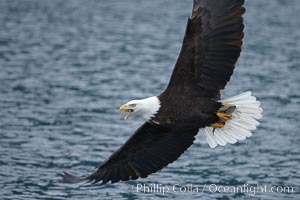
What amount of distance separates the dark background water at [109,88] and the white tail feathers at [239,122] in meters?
0.92

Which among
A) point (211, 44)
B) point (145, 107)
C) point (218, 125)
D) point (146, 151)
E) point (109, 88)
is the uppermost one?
point (109, 88)

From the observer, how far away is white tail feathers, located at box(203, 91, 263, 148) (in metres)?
7.34

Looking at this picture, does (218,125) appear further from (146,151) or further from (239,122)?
(146,151)

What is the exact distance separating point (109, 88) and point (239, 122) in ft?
19.3

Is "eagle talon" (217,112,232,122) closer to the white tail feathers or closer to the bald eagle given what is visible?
the bald eagle

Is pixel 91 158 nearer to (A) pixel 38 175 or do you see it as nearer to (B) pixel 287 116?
(A) pixel 38 175

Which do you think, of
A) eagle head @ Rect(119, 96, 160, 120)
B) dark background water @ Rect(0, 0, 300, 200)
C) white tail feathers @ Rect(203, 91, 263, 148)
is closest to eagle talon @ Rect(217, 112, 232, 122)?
white tail feathers @ Rect(203, 91, 263, 148)

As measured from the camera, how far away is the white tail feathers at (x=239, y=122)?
7344 millimetres

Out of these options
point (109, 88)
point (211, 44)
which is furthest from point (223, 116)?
point (109, 88)

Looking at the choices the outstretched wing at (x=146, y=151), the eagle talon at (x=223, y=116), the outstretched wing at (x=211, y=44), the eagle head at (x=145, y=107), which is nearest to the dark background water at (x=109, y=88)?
the outstretched wing at (x=146, y=151)

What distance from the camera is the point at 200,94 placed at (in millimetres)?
7176

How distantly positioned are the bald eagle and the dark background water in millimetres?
1035

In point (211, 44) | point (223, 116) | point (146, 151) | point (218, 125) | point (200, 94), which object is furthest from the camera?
point (146, 151)

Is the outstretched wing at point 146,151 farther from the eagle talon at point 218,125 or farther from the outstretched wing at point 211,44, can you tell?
the outstretched wing at point 211,44
